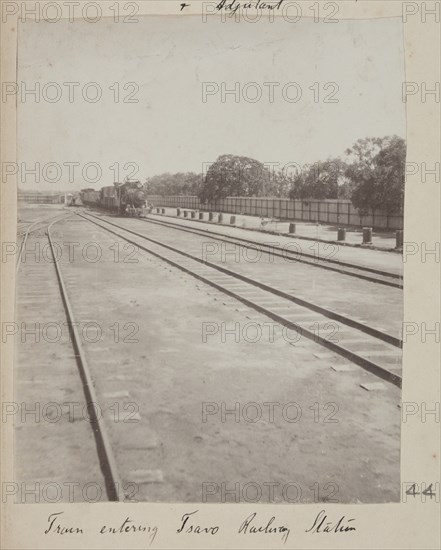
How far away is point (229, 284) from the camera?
8.87 meters

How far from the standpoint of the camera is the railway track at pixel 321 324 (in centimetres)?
530

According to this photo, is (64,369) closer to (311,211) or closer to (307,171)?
(307,171)

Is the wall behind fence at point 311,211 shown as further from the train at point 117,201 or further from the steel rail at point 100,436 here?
the steel rail at point 100,436

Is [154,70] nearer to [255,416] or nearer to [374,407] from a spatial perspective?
[255,416]

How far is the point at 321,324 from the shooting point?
6.54m

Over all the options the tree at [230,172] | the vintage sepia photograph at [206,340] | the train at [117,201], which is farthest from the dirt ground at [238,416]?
the train at [117,201]

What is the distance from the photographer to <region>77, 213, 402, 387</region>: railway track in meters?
5.30

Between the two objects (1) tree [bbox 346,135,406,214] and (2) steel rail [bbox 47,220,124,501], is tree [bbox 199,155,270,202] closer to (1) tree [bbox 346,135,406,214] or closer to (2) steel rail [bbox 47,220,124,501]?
(1) tree [bbox 346,135,406,214]

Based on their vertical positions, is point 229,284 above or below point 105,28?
below

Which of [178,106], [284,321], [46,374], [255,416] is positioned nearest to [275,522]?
[255,416]

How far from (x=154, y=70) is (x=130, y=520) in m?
3.74

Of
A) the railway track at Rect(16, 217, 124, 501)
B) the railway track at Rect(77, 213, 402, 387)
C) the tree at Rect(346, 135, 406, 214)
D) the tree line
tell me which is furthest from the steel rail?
the tree at Rect(346, 135, 406, 214)

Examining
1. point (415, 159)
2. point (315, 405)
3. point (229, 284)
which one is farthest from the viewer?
point (229, 284)

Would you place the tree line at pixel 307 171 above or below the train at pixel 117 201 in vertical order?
below
